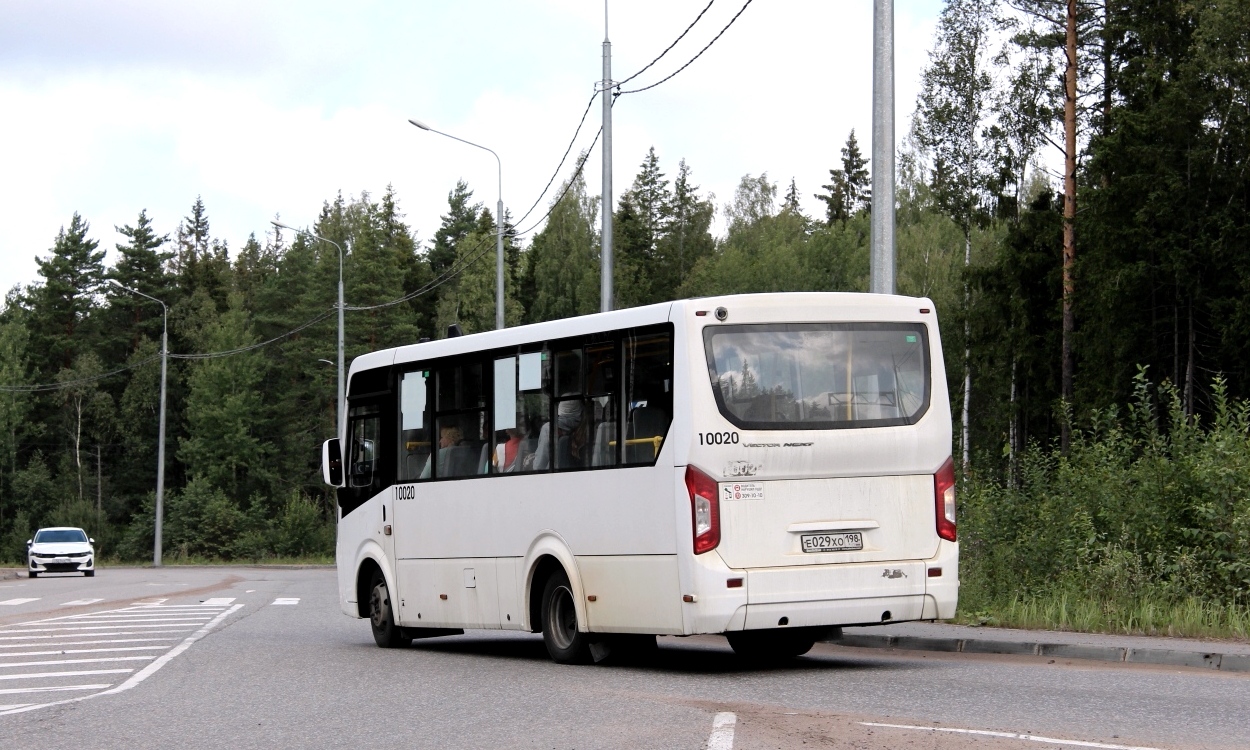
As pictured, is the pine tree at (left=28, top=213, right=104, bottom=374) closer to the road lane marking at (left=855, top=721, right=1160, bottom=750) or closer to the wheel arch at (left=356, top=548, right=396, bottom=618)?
the wheel arch at (left=356, top=548, right=396, bottom=618)

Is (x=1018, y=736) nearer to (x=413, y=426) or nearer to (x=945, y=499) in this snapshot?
(x=945, y=499)

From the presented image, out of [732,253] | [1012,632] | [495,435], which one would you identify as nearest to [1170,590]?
[1012,632]

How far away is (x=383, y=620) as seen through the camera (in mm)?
17250

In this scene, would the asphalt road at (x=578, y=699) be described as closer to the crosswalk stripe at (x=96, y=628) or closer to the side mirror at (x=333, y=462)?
the side mirror at (x=333, y=462)

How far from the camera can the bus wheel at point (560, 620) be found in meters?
14.0

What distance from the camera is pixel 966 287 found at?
5297 centimetres

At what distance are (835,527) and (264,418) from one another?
274 ft

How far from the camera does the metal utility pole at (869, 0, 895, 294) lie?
56.3 feet

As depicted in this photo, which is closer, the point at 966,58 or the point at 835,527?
the point at 835,527

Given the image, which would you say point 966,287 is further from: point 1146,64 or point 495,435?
point 495,435

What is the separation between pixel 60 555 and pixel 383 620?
111 feet

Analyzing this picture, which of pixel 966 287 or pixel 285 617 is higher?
pixel 966 287

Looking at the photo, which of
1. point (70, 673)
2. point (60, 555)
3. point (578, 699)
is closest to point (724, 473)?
point (578, 699)

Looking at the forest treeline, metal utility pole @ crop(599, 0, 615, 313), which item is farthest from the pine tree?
metal utility pole @ crop(599, 0, 615, 313)
